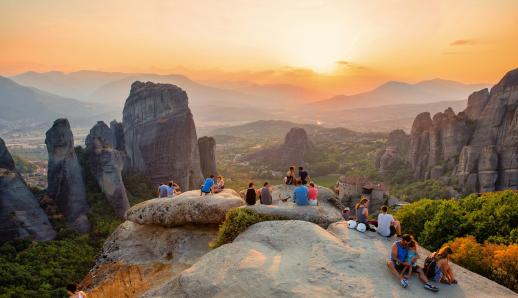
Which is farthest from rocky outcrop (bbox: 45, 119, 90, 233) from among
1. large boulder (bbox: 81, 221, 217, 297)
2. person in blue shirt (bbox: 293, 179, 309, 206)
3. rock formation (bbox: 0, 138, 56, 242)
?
person in blue shirt (bbox: 293, 179, 309, 206)

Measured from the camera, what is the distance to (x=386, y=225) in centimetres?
1720

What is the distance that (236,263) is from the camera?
13594mm

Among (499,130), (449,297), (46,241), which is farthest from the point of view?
(499,130)

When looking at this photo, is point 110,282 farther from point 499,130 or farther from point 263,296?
point 499,130

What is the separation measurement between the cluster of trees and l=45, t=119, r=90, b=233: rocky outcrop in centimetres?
4374

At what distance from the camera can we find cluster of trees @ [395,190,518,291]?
17.1 m

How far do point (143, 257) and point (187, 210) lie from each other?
3.47m

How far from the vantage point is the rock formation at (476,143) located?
227 feet

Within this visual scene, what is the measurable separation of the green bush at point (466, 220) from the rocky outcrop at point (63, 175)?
43.5 metres

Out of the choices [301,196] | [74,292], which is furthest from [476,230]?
[74,292]

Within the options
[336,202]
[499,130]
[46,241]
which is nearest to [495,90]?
[499,130]

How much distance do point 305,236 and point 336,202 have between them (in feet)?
32.3

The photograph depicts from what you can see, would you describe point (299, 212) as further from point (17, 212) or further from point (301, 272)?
point (17, 212)

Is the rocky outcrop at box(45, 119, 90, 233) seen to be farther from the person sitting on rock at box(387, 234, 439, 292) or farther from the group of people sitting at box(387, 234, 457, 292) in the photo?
the group of people sitting at box(387, 234, 457, 292)
